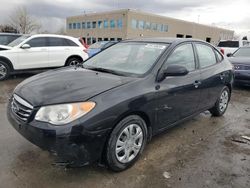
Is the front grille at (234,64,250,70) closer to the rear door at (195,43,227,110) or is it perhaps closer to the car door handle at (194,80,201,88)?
the rear door at (195,43,227,110)

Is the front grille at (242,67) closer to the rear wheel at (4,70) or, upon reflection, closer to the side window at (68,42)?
the side window at (68,42)

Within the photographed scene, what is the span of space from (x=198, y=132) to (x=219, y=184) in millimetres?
1733

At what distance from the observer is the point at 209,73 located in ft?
16.1

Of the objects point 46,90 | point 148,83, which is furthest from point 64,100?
point 148,83

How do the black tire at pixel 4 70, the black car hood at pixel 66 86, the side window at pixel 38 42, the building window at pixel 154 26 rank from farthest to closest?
the building window at pixel 154 26, the side window at pixel 38 42, the black tire at pixel 4 70, the black car hood at pixel 66 86

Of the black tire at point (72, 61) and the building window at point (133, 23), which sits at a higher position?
the building window at point (133, 23)

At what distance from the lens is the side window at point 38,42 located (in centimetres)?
967

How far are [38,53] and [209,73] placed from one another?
6723 mm

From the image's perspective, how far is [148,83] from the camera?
3596 millimetres

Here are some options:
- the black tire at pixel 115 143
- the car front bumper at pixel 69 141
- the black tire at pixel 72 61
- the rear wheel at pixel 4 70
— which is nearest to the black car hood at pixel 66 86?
the car front bumper at pixel 69 141

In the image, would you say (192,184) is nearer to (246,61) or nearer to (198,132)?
(198,132)

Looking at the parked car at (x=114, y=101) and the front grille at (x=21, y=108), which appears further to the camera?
the front grille at (x=21, y=108)

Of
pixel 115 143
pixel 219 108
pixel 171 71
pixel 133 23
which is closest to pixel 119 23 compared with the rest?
pixel 133 23

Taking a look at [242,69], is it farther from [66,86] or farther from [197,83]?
[66,86]
